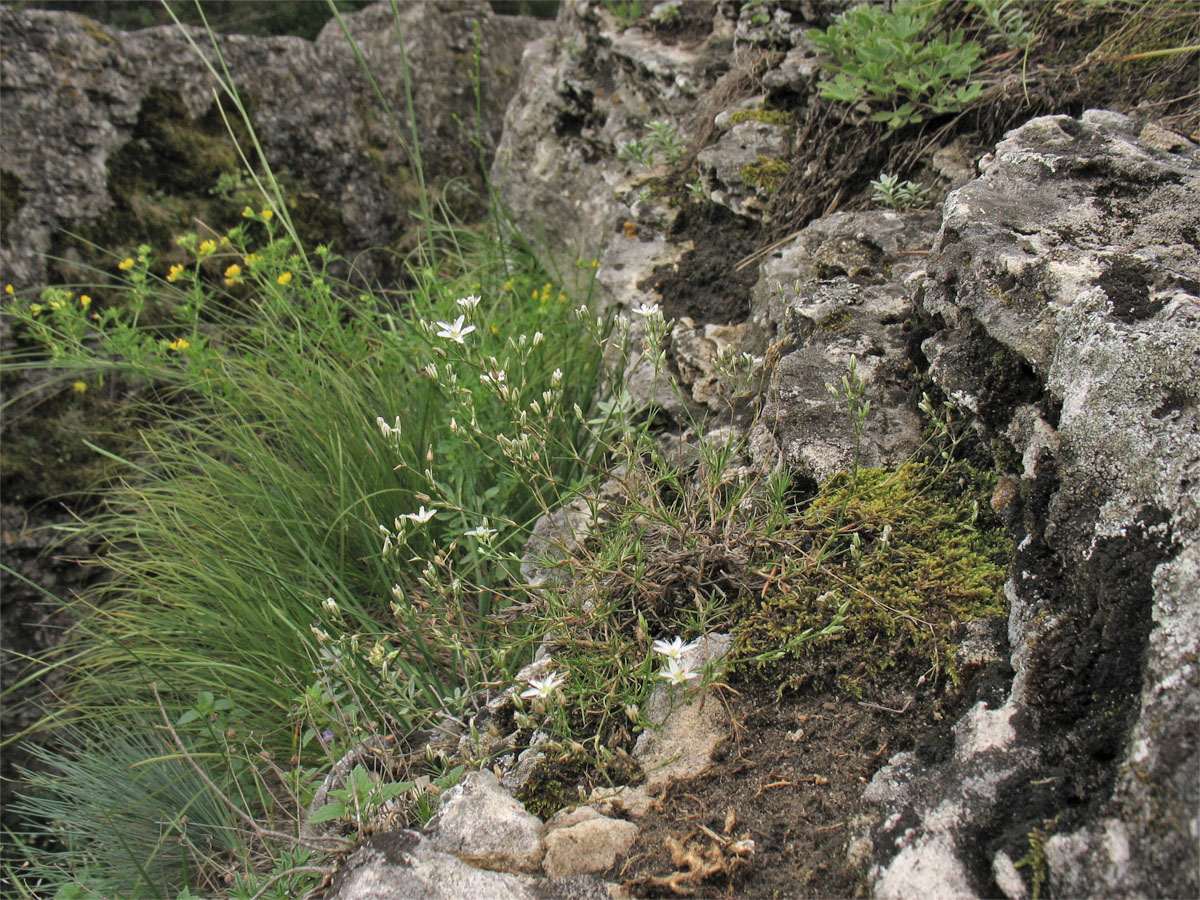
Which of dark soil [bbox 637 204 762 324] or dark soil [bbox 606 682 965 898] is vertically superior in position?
dark soil [bbox 637 204 762 324]

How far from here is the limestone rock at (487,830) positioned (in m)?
1.43

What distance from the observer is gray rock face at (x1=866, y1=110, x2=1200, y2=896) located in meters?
1.04

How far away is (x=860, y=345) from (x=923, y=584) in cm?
83

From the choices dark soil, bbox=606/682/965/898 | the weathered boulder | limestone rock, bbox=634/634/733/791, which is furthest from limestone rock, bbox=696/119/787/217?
the weathered boulder

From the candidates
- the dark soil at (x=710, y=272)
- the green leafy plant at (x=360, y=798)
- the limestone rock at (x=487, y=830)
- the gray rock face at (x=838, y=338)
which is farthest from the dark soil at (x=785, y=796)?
the dark soil at (x=710, y=272)

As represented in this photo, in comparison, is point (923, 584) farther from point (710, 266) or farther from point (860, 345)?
point (710, 266)

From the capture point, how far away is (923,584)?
1.66 metres

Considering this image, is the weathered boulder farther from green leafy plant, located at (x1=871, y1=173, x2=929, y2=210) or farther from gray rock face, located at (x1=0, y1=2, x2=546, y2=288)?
gray rock face, located at (x1=0, y1=2, x2=546, y2=288)

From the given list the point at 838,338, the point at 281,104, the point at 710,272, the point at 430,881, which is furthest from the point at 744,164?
the point at 281,104

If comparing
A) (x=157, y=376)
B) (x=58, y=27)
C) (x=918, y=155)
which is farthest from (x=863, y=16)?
(x=58, y=27)

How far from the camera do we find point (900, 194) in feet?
8.66

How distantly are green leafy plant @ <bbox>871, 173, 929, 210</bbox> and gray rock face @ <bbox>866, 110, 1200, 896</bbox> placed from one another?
2.35 ft

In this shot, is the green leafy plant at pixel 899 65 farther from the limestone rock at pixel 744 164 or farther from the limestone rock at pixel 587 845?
the limestone rock at pixel 587 845

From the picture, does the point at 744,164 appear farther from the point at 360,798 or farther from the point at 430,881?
the point at 430,881
